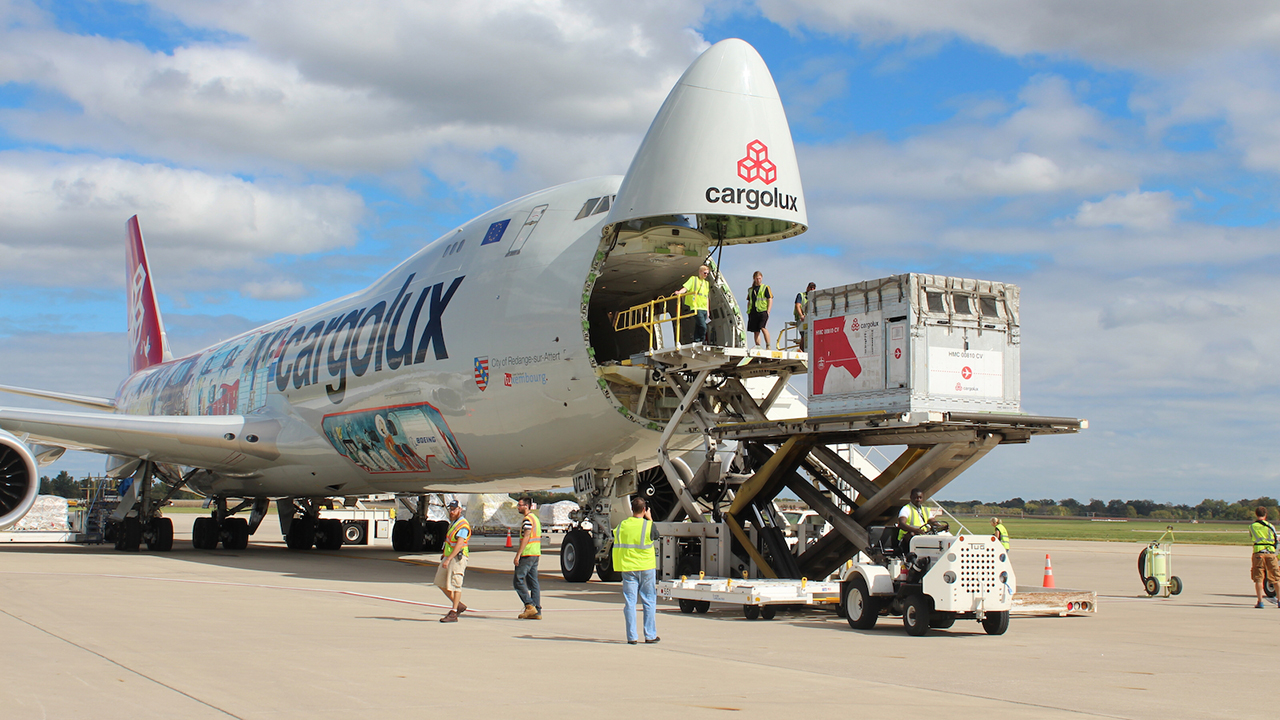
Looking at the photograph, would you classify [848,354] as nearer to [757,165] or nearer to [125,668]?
[757,165]

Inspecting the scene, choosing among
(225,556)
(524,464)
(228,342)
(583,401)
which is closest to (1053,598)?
(583,401)

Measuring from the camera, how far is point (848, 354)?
43.1 feet

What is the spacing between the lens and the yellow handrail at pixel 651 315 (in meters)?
15.9

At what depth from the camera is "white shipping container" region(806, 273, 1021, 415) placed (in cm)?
1226

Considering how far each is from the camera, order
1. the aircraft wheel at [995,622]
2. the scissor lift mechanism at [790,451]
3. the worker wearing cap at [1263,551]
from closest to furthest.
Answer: the aircraft wheel at [995,622]
the scissor lift mechanism at [790,451]
the worker wearing cap at [1263,551]

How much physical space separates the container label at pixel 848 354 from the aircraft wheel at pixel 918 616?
255 cm

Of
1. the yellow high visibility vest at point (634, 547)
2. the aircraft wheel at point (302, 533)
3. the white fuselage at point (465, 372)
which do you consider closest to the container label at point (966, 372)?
the yellow high visibility vest at point (634, 547)

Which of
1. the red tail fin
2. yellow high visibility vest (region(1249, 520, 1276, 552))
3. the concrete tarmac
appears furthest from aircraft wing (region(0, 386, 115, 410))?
yellow high visibility vest (region(1249, 520, 1276, 552))

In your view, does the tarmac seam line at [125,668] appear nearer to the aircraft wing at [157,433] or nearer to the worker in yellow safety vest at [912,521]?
the worker in yellow safety vest at [912,521]

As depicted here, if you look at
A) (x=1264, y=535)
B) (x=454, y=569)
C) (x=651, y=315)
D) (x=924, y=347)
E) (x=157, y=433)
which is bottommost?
(x=454, y=569)

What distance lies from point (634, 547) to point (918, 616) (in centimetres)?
304

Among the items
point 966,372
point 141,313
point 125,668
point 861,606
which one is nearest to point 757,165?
point 966,372

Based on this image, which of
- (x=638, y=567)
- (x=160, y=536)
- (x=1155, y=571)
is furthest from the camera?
(x=160, y=536)

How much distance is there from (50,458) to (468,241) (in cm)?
1725
